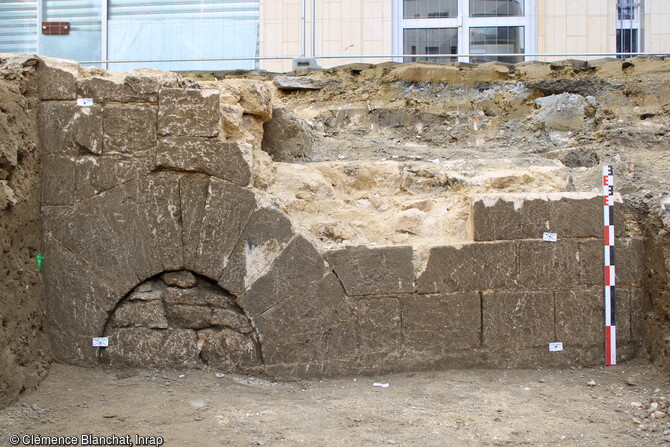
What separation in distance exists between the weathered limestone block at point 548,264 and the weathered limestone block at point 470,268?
0.25 feet

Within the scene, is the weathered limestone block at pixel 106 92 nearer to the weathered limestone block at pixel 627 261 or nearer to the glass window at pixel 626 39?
the weathered limestone block at pixel 627 261

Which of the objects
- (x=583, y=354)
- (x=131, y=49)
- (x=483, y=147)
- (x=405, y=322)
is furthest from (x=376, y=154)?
(x=131, y=49)

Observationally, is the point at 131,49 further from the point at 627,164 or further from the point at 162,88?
the point at 627,164

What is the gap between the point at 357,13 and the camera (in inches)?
286

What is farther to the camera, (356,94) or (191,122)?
(356,94)

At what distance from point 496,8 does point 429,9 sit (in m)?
0.82

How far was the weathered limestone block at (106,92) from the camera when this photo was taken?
4109 millimetres

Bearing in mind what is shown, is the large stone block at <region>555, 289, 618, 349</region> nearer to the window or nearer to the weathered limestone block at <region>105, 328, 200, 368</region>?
the weathered limestone block at <region>105, 328, 200, 368</region>

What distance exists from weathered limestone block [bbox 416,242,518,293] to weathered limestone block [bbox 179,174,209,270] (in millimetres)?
1586

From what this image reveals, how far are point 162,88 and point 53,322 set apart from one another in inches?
70.3

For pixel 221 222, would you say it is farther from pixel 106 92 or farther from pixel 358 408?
pixel 358 408

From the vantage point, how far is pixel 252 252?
4105 millimetres

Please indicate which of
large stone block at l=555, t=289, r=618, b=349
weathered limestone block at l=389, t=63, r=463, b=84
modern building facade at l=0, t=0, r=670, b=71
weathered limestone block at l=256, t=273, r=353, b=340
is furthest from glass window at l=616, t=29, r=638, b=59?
weathered limestone block at l=256, t=273, r=353, b=340

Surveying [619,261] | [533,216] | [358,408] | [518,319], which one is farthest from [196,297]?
[619,261]
